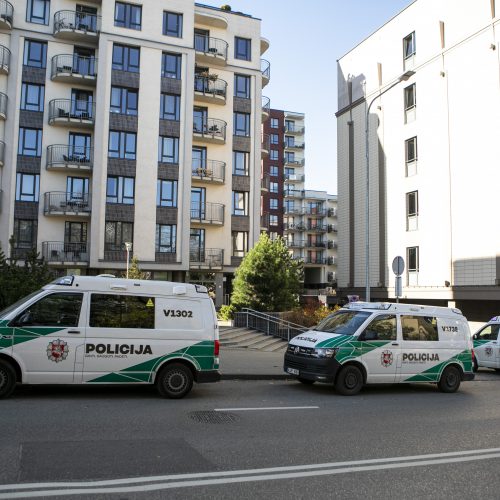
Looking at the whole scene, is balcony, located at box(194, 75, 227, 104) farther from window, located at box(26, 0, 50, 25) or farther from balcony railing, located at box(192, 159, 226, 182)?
window, located at box(26, 0, 50, 25)

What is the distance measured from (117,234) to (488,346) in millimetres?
22868

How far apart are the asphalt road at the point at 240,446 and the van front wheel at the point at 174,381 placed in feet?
0.75

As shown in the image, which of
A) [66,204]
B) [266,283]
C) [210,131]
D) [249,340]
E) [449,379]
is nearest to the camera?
[449,379]

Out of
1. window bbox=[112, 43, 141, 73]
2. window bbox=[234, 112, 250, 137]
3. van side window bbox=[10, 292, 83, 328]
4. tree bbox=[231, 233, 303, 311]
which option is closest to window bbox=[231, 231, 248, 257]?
window bbox=[234, 112, 250, 137]

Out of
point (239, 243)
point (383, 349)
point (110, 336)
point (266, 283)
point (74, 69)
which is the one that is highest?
point (74, 69)

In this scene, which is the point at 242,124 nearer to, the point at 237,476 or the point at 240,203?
the point at 240,203

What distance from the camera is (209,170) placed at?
36.9 meters

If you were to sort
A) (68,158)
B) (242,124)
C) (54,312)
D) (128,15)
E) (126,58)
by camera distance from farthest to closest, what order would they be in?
(242,124), (128,15), (126,58), (68,158), (54,312)

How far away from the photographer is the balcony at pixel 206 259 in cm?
3584

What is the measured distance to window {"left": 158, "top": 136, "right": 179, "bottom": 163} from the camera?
35156mm

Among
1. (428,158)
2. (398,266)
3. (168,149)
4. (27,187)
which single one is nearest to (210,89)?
(168,149)

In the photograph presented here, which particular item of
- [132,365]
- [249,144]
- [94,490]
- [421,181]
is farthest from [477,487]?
[249,144]

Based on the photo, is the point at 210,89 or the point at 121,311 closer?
the point at 121,311

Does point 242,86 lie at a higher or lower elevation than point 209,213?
higher
